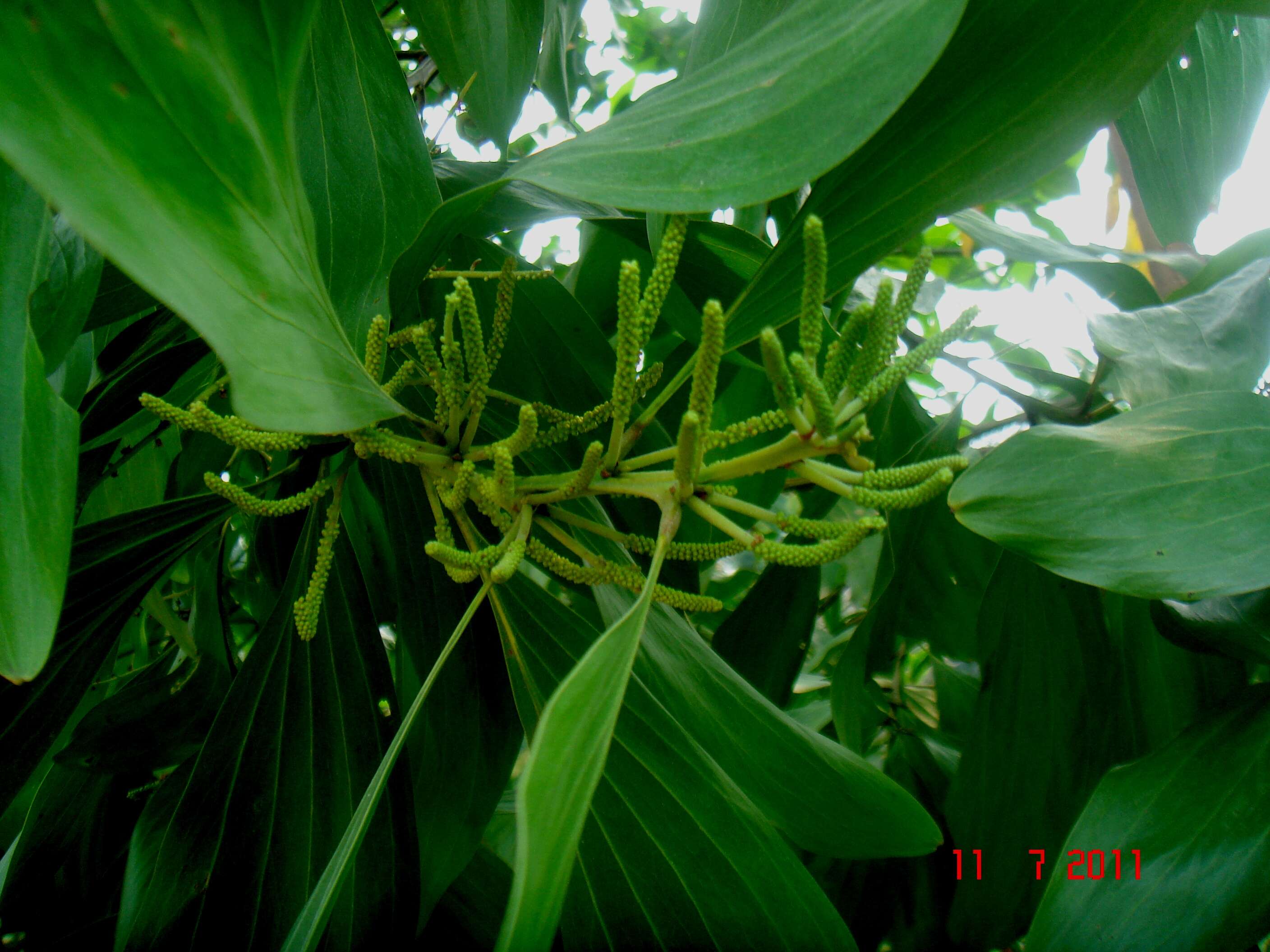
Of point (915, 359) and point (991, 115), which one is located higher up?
point (991, 115)

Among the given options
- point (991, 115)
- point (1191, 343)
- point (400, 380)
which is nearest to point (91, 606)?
point (400, 380)

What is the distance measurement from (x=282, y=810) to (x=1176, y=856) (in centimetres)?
62

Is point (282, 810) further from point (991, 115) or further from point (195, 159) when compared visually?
point (991, 115)

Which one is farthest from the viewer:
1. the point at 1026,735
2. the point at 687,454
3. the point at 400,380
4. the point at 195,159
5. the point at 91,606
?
the point at 1026,735

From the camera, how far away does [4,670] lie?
0.34 m

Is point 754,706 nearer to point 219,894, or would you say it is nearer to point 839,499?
point 219,894

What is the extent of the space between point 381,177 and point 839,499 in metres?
0.74

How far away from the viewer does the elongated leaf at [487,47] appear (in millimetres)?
687

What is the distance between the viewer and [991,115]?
41cm

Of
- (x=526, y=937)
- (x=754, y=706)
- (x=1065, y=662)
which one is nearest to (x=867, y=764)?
(x=754, y=706)

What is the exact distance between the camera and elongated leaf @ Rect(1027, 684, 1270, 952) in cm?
50

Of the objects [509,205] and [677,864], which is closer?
[677,864]

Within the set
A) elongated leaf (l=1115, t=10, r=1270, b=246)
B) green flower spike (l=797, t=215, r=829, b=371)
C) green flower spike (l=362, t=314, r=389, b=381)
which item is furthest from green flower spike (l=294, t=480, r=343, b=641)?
elongated leaf (l=1115, t=10, r=1270, b=246)

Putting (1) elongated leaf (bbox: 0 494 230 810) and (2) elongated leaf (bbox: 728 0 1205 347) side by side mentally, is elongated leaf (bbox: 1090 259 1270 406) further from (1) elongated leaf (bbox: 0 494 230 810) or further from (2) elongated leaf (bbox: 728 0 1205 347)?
(1) elongated leaf (bbox: 0 494 230 810)
